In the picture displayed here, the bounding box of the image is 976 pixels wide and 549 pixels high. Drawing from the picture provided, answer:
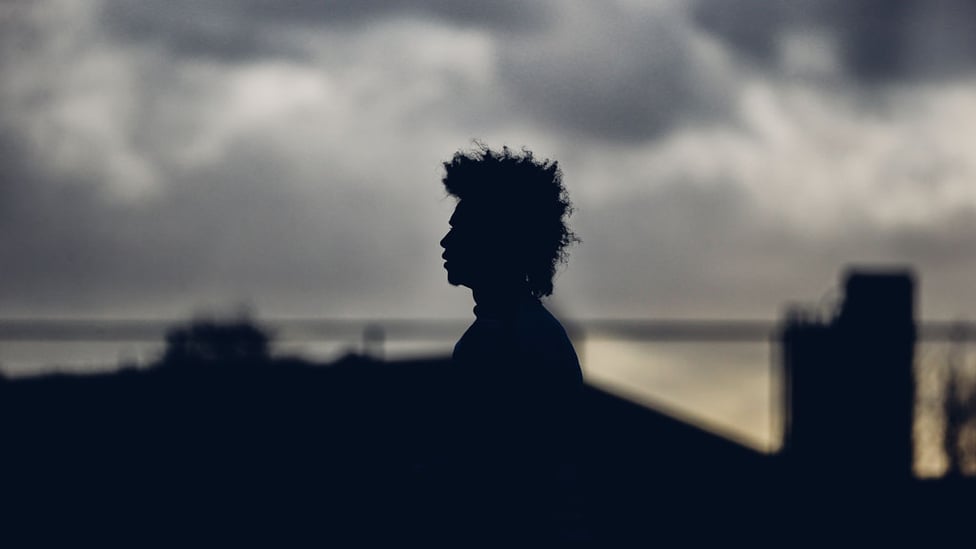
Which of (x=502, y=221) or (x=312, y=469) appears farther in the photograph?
(x=312, y=469)

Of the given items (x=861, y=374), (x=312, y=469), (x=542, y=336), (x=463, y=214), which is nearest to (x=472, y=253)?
(x=463, y=214)

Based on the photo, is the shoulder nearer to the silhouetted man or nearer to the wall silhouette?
the silhouetted man

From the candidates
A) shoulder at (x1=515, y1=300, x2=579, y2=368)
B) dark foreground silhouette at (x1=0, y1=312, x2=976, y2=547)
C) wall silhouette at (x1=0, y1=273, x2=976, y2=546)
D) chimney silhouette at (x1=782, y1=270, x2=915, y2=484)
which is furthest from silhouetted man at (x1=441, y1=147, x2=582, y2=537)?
chimney silhouette at (x1=782, y1=270, x2=915, y2=484)

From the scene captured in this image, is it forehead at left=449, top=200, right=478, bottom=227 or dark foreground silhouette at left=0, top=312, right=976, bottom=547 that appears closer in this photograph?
forehead at left=449, top=200, right=478, bottom=227

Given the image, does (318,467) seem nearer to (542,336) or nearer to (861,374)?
(542,336)

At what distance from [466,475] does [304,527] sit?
8.73 metres

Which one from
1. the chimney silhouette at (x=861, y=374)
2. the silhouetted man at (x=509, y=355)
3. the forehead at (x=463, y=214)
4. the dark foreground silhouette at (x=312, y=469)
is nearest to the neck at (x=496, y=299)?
the silhouetted man at (x=509, y=355)

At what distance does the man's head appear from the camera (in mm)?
4184

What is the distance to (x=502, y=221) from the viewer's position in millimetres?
4203

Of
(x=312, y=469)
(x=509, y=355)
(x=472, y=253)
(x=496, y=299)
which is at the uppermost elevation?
(x=472, y=253)

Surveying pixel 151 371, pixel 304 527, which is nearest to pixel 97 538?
pixel 304 527

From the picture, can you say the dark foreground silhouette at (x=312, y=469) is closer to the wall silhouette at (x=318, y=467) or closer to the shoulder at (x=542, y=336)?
the wall silhouette at (x=318, y=467)

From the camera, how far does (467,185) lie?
14.0 feet

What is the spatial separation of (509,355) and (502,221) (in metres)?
0.50
